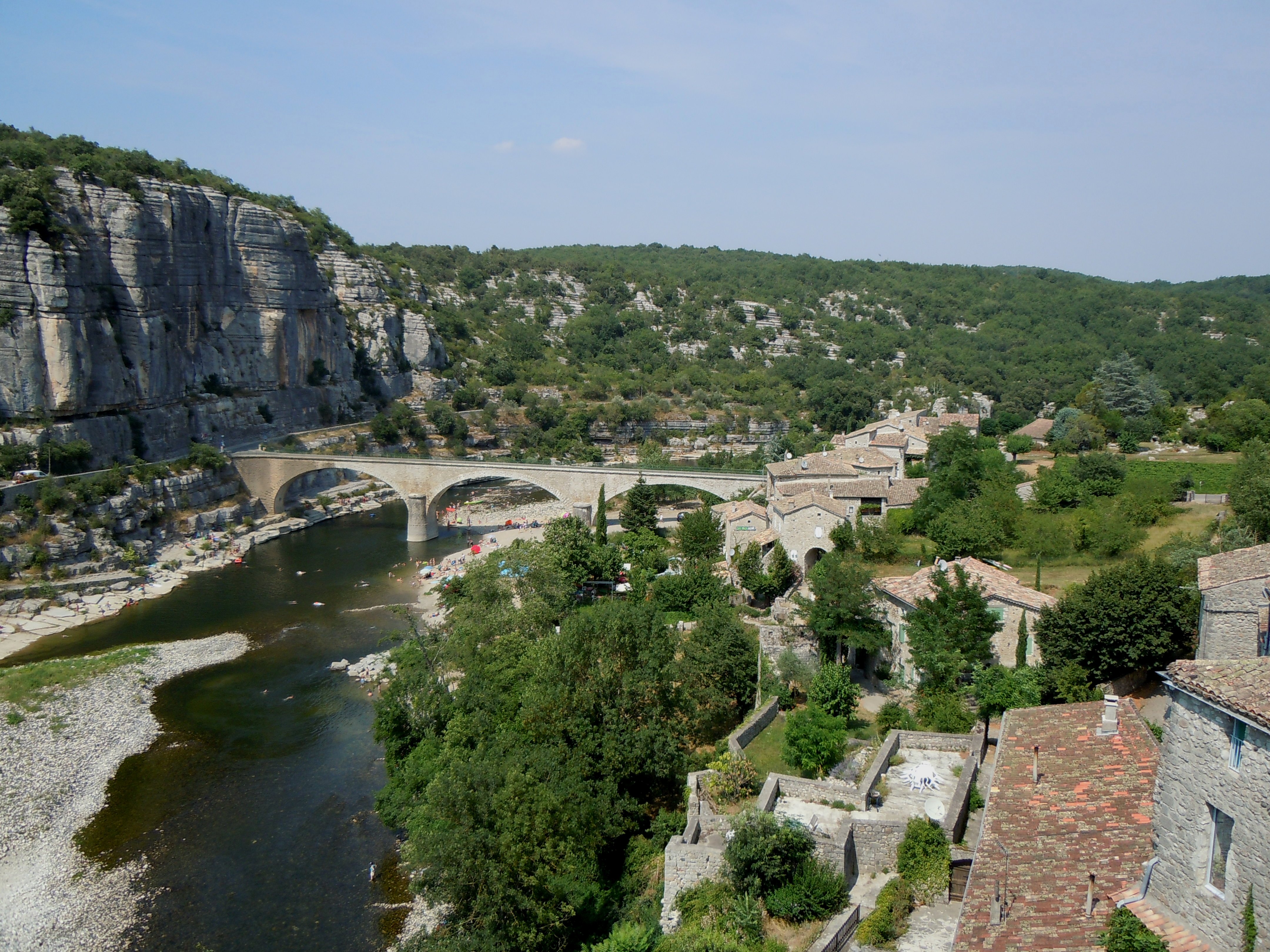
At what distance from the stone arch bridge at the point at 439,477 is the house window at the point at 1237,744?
36007 mm

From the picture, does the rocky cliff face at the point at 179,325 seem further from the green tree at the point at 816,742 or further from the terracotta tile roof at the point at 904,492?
the green tree at the point at 816,742

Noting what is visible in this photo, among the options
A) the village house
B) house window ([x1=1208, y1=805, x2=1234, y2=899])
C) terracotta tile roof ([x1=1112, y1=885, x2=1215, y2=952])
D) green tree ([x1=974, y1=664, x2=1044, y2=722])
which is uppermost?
house window ([x1=1208, y1=805, x2=1234, y2=899])

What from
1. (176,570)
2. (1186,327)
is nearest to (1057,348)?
(1186,327)

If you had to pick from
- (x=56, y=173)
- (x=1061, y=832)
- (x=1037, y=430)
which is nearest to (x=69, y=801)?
(x=1061, y=832)

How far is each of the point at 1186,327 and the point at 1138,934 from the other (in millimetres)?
96552

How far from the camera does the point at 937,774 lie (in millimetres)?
13852

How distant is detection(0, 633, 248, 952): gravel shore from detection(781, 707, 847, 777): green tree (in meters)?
12.6

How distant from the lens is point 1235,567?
14164 millimetres

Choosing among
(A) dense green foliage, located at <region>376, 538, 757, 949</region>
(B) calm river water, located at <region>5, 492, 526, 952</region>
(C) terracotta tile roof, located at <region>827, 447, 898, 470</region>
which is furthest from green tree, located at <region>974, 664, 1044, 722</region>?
(C) terracotta tile roof, located at <region>827, 447, 898, 470</region>

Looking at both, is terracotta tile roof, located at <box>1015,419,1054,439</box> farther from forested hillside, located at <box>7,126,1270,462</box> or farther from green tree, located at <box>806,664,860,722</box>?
green tree, located at <box>806,664,860,722</box>

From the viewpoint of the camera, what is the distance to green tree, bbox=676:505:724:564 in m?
31.1

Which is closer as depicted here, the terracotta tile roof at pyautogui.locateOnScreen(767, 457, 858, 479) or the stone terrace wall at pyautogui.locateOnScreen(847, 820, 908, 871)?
the stone terrace wall at pyautogui.locateOnScreen(847, 820, 908, 871)

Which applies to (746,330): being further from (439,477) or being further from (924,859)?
(924,859)

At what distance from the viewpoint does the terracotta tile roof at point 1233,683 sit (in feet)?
→ 20.4
